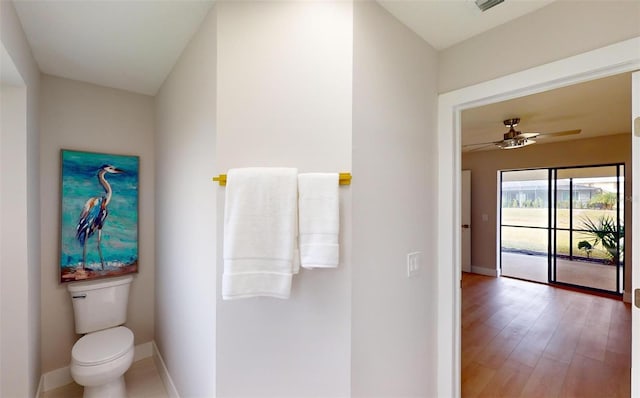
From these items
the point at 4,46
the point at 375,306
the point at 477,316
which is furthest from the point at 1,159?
the point at 477,316

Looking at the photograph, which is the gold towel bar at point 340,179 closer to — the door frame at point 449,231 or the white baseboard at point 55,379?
the door frame at point 449,231

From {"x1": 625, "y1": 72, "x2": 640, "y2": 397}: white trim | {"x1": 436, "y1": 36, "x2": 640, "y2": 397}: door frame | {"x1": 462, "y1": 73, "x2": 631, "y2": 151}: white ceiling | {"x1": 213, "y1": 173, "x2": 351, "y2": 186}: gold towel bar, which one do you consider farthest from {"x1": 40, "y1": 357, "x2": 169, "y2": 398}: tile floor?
{"x1": 462, "y1": 73, "x2": 631, "y2": 151}: white ceiling

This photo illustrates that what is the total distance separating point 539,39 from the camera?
1.35 meters

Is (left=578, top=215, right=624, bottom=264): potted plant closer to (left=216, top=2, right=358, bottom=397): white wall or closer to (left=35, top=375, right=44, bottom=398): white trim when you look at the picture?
(left=216, top=2, right=358, bottom=397): white wall

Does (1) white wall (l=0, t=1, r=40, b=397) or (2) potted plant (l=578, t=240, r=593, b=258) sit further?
(2) potted plant (l=578, t=240, r=593, b=258)

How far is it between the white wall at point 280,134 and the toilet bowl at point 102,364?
105 centimetres

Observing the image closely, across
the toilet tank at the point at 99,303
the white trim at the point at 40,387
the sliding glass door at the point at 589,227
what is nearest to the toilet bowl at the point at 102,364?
the toilet tank at the point at 99,303

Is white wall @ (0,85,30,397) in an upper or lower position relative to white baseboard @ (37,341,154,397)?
upper

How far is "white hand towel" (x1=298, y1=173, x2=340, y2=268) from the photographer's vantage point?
3.67 feet

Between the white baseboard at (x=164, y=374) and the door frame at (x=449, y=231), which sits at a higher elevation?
the door frame at (x=449, y=231)

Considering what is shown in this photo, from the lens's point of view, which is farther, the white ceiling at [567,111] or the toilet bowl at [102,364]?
the white ceiling at [567,111]

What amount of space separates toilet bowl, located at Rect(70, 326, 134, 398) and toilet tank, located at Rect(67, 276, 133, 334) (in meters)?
0.13

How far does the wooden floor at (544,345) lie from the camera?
85.2 inches

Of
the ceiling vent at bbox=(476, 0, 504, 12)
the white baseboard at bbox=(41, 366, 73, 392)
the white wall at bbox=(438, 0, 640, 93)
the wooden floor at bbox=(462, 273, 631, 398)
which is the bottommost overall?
the wooden floor at bbox=(462, 273, 631, 398)
